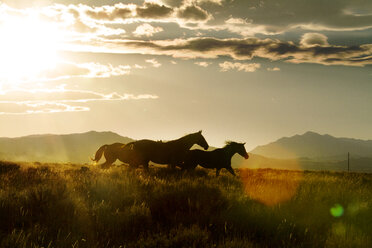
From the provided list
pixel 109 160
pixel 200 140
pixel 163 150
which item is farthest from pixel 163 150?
pixel 109 160

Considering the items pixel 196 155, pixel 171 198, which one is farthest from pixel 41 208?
pixel 196 155

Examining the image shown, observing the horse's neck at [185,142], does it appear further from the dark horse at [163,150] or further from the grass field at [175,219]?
the grass field at [175,219]

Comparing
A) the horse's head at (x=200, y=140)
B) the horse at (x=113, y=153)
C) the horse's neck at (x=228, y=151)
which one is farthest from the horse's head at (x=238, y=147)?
the horse at (x=113, y=153)

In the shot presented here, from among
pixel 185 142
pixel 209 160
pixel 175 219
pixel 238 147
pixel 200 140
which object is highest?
pixel 200 140

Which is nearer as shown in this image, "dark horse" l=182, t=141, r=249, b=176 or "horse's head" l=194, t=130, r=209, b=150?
"horse's head" l=194, t=130, r=209, b=150

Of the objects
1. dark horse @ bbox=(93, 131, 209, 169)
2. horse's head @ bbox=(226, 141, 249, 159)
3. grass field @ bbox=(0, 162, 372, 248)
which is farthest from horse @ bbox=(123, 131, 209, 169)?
grass field @ bbox=(0, 162, 372, 248)

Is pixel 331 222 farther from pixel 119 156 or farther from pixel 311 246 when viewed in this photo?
pixel 119 156

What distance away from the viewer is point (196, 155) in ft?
55.3

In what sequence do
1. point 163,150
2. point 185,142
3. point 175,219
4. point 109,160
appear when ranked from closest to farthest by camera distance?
point 175,219 → point 163,150 → point 185,142 → point 109,160

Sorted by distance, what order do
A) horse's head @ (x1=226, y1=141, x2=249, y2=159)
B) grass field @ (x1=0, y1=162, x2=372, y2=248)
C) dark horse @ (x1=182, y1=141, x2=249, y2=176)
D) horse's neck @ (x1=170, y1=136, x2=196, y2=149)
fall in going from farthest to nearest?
horse's head @ (x1=226, y1=141, x2=249, y2=159)
dark horse @ (x1=182, y1=141, x2=249, y2=176)
horse's neck @ (x1=170, y1=136, x2=196, y2=149)
grass field @ (x1=0, y1=162, x2=372, y2=248)

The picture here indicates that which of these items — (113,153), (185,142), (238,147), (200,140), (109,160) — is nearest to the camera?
(185,142)

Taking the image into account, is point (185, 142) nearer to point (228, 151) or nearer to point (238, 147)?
point (228, 151)

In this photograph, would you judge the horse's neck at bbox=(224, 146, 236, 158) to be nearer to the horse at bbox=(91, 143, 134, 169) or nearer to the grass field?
the horse at bbox=(91, 143, 134, 169)

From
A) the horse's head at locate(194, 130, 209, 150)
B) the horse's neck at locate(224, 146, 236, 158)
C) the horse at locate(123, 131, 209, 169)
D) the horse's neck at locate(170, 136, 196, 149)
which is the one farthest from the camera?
the horse's neck at locate(224, 146, 236, 158)
